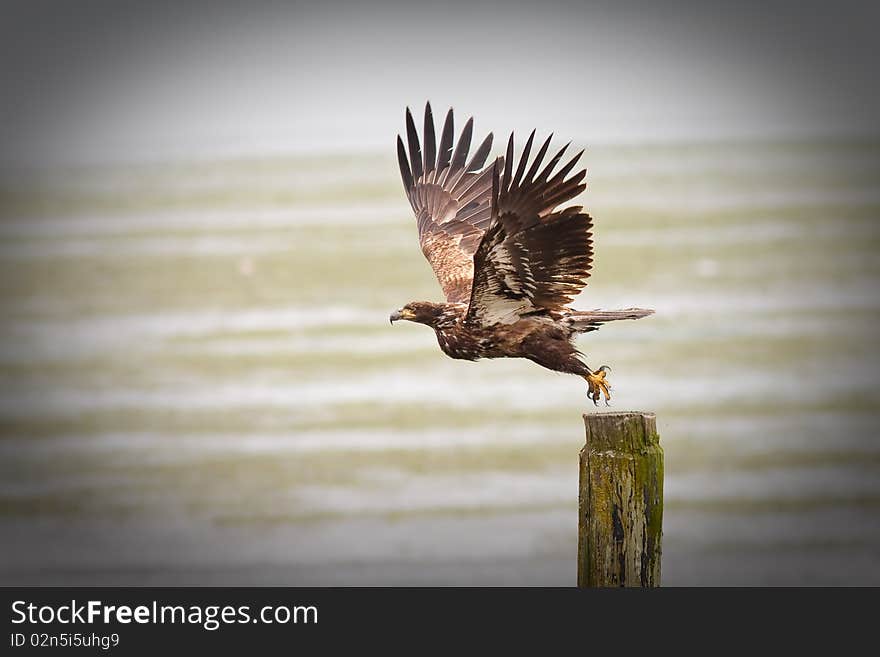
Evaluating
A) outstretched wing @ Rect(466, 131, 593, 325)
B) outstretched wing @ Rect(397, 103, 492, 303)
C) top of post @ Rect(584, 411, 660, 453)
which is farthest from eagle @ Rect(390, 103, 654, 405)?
top of post @ Rect(584, 411, 660, 453)

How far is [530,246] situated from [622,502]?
196 centimetres

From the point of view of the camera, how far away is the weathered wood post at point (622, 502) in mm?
6270

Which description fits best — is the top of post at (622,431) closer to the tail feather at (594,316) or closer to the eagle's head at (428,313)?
the tail feather at (594,316)

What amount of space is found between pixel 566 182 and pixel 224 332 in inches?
617

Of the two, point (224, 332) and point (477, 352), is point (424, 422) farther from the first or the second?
point (477, 352)

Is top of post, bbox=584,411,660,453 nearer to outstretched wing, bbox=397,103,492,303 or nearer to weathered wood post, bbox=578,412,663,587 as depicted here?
weathered wood post, bbox=578,412,663,587

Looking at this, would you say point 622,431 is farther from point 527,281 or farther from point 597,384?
point 527,281

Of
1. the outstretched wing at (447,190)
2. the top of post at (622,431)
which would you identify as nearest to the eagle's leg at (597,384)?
the top of post at (622,431)

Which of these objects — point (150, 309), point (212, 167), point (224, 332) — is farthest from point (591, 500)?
point (212, 167)

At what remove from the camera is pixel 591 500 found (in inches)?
250

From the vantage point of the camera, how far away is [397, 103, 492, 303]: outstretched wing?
9875 millimetres

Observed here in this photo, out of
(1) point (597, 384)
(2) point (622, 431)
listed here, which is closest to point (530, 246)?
(1) point (597, 384)

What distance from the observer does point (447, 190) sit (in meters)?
10.2

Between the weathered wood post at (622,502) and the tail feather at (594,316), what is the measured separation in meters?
1.68
